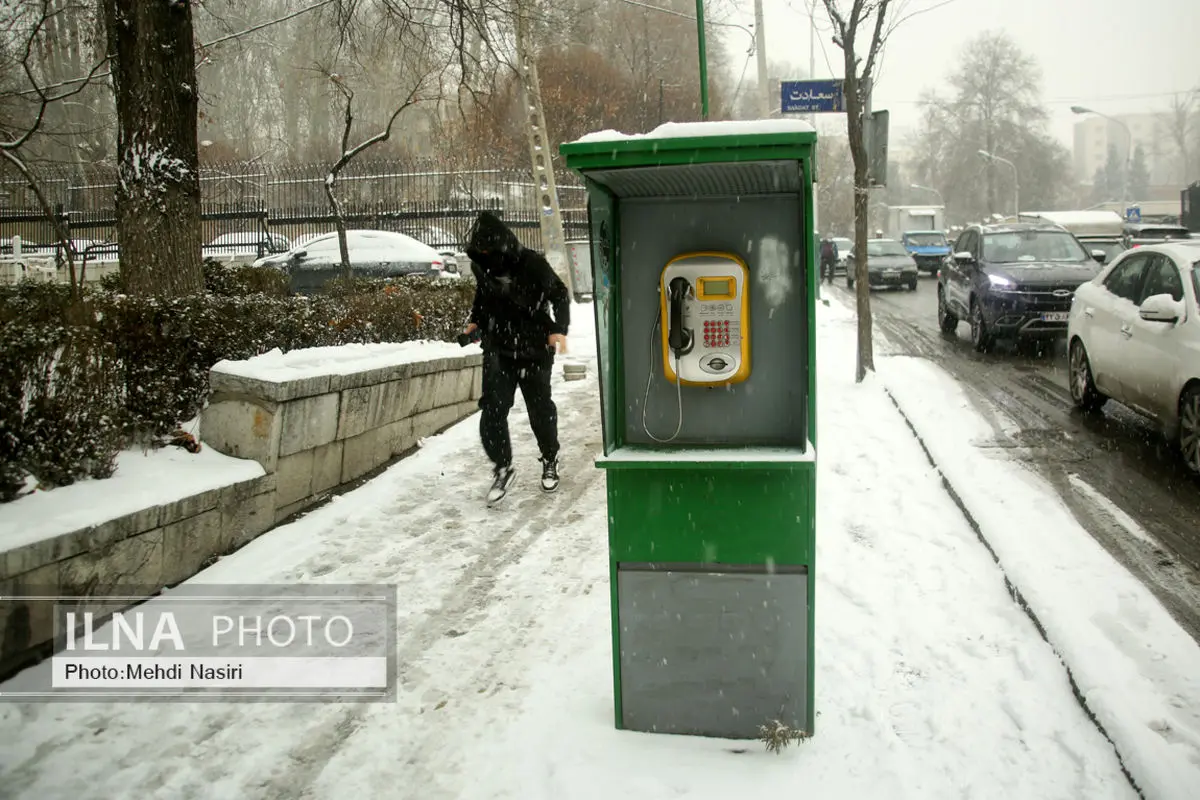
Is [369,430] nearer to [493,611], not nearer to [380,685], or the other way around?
[493,611]

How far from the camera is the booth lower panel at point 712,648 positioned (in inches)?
133

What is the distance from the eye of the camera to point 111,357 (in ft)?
16.9

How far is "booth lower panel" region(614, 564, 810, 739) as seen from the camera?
3373mm

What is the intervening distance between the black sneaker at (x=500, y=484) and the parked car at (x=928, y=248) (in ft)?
109

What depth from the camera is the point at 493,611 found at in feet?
15.7

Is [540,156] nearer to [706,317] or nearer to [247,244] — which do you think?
[247,244]

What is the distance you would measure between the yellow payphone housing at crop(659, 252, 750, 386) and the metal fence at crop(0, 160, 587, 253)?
19685 millimetres

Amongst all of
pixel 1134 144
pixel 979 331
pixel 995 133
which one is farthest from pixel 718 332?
pixel 1134 144

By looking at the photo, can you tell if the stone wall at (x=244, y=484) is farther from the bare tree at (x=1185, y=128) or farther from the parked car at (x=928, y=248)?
the bare tree at (x=1185, y=128)

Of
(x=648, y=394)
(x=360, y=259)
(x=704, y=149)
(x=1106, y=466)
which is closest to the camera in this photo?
(x=704, y=149)

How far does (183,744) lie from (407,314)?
5.51 metres

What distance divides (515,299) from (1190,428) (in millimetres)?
4907

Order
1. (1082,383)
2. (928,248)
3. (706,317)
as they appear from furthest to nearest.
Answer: (928,248) < (1082,383) < (706,317)

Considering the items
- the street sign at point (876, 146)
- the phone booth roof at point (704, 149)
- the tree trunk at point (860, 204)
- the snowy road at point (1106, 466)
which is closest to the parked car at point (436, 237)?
the snowy road at point (1106, 466)
